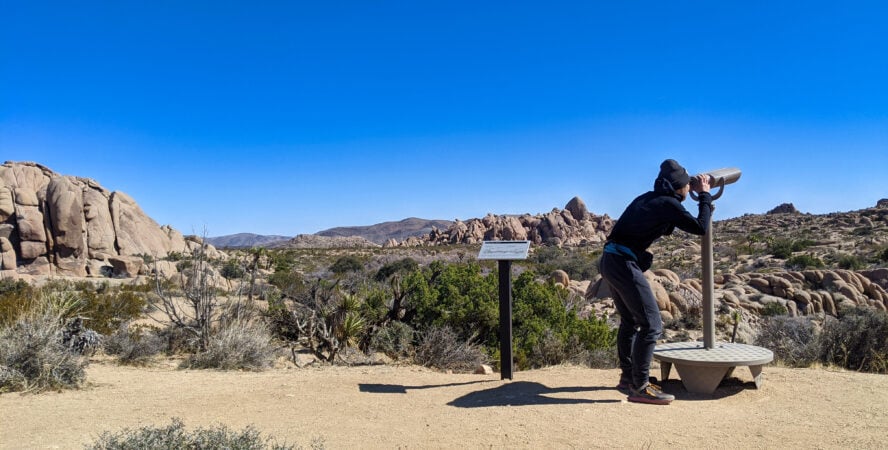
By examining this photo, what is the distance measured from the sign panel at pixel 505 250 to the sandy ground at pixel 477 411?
1373mm

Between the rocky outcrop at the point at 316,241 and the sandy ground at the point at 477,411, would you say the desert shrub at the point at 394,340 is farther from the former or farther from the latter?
the rocky outcrop at the point at 316,241

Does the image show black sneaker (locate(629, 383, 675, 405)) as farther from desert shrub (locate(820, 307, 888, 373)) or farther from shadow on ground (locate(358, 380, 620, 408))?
desert shrub (locate(820, 307, 888, 373))

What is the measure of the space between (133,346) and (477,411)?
233 inches

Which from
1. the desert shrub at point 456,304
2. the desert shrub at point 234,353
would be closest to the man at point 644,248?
the desert shrub at point 456,304

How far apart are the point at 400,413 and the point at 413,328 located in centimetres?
465

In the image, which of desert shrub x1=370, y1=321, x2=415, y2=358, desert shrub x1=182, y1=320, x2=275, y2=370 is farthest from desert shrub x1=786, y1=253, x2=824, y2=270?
desert shrub x1=182, y1=320, x2=275, y2=370

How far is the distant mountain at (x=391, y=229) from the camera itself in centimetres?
14000

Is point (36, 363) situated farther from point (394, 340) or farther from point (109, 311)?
point (109, 311)

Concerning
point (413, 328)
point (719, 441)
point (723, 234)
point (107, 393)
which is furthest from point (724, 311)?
point (723, 234)

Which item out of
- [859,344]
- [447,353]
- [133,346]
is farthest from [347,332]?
[859,344]

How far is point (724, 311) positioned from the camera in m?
16.6

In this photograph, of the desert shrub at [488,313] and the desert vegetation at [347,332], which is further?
the desert shrub at [488,313]

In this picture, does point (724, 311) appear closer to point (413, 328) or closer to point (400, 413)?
point (413, 328)

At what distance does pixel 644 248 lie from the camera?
5125 millimetres
